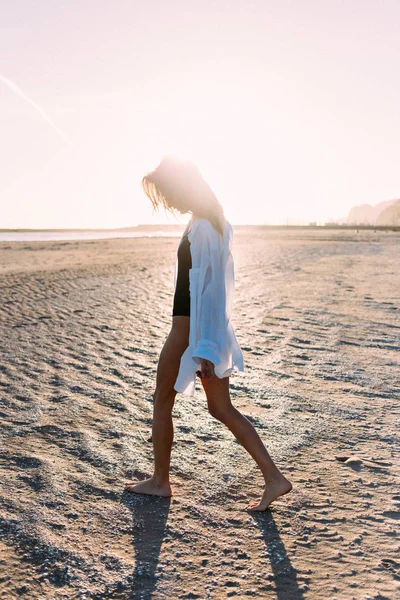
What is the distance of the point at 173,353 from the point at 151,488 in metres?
0.92

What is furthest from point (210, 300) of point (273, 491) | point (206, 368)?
point (273, 491)

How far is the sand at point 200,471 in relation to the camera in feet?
8.88

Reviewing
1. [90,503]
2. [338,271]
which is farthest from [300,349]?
[338,271]

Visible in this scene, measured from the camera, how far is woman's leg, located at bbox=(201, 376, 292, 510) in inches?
127

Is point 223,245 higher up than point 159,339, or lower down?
higher up

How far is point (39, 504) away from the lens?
3.34m

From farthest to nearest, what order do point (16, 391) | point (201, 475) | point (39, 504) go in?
point (16, 391)
point (201, 475)
point (39, 504)

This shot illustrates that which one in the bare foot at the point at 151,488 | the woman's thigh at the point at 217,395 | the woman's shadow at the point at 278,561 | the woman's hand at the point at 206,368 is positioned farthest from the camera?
the bare foot at the point at 151,488

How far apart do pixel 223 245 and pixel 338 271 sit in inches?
526

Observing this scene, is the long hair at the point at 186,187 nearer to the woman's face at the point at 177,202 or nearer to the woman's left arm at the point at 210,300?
the woman's face at the point at 177,202

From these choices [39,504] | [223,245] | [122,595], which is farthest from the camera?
[39,504]

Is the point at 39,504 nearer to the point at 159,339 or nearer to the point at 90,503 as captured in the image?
the point at 90,503

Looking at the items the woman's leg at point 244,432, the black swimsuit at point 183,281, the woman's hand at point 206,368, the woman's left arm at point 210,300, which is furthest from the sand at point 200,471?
the black swimsuit at point 183,281

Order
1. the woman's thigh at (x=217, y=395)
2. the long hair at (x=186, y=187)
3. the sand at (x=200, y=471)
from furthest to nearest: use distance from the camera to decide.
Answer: the woman's thigh at (x=217, y=395)
the long hair at (x=186, y=187)
the sand at (x=200, y=471)
